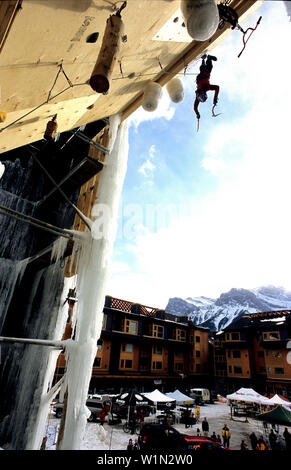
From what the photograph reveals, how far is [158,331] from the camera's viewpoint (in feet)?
116

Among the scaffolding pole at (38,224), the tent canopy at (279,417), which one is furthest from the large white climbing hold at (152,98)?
the tent canopy at (279,417)

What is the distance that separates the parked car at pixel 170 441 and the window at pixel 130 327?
56.8ft

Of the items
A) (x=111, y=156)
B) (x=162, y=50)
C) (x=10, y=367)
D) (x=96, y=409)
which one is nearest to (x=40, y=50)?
(x=162, y=50)

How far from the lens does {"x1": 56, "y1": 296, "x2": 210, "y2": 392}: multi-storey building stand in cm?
2770

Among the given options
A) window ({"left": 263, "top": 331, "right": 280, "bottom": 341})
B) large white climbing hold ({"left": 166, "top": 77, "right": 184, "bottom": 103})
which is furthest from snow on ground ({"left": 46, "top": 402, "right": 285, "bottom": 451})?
large white climbing hold ({"left": 166, "top": 77, "right": 184, "bottom": 103})

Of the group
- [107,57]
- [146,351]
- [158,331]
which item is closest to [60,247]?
[107,57]

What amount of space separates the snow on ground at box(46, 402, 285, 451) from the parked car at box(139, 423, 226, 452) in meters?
1.50

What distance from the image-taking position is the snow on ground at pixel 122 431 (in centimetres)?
1276

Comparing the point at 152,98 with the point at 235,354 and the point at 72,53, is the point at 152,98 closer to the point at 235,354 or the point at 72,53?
the point at 72,53

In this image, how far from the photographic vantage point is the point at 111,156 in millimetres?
6008

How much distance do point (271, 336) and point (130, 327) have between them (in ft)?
70.1

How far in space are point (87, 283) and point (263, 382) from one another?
40743mm

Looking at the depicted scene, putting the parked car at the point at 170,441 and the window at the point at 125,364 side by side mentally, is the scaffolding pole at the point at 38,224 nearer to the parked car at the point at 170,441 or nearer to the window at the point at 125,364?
the parked car at the point at 170,441

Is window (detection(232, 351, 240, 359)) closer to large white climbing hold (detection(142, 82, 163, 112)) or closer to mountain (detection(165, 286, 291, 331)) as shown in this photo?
large white climbing hold (detection(142, 82, 163, 112))
